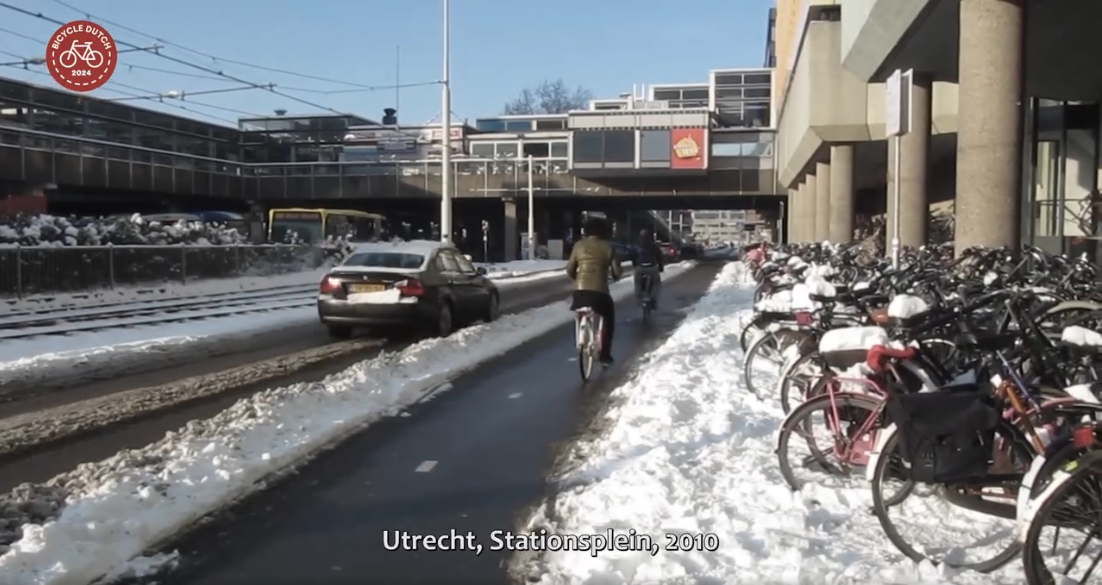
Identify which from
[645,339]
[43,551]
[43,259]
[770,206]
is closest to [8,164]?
[43,259]

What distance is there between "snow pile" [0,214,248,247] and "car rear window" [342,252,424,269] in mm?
9500

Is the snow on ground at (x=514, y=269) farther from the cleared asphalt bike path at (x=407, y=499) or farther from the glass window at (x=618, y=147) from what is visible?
the cleared asphalt bike path at (x=407, y=499)

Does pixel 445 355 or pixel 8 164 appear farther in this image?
pixel 8 164

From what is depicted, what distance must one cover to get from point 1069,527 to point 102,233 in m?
24.2

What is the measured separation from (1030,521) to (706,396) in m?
4.62

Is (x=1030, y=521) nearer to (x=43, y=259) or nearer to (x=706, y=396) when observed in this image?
(x=706, y=396)

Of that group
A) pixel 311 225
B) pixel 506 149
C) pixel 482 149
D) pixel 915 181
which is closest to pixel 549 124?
pixel 482 149

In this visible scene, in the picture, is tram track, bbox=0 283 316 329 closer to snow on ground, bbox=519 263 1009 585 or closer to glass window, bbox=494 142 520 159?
snow on ground, bbox=519 263 1009 585

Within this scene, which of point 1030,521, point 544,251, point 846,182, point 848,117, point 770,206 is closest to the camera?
point 1030,521

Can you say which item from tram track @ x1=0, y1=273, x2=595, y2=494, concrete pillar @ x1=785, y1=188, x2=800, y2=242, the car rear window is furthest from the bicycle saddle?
concrete pillar @ x1=785, y1=188, x2=800, y2=242

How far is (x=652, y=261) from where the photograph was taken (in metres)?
18.4

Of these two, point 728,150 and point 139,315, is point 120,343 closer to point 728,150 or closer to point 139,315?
point 139,315

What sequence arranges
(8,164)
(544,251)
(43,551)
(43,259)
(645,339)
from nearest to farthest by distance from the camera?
(43,551) → (645,339) → (43,259) → (8,164) → (544,251)

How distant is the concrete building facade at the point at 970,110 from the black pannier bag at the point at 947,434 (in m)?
5.86
